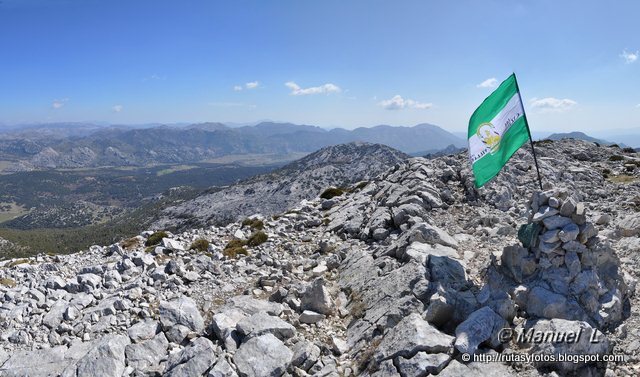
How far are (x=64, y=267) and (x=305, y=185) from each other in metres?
160

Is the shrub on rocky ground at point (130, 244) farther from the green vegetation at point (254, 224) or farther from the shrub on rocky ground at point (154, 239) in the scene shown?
the green vegetation at point (254, 224)

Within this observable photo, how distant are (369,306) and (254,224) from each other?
1510cm

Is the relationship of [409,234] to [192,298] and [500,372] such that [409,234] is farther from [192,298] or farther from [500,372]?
[192,298]

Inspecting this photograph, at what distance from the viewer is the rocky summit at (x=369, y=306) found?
10219 mm

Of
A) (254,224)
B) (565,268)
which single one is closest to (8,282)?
(254,224)

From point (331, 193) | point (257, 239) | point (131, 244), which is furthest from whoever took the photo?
point (331, 193)

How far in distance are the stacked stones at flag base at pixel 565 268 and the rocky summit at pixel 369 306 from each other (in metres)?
0.04

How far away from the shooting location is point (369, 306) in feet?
44.8

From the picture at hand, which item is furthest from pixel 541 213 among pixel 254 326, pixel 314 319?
pixel 254 326

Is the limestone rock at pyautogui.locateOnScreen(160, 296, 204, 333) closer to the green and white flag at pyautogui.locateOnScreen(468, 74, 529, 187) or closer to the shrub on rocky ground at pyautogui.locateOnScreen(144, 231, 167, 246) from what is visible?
the green and white flag at pyautogui.locateOnScreen(468, 74, 529, 187)

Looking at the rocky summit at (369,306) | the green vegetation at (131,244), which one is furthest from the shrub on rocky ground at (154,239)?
the rocky summit at (369,306)

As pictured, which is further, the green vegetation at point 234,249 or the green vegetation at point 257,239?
the green vegetation at point 257,239

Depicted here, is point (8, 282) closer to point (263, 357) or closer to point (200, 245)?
point (200, 245)

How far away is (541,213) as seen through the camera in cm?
1278
